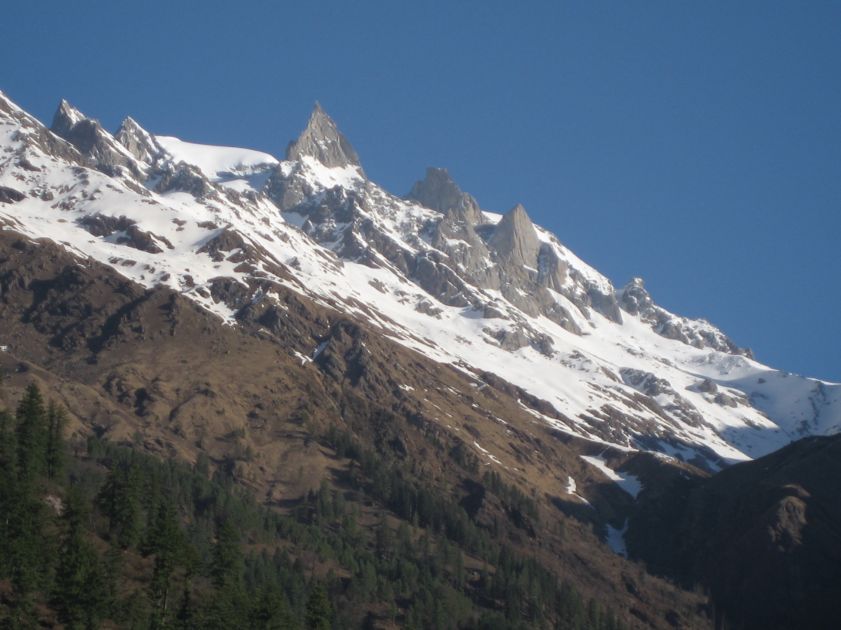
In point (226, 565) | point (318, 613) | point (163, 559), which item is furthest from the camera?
point (226, 565)

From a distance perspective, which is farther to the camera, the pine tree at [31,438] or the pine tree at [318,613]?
the pine tree at [31,438]

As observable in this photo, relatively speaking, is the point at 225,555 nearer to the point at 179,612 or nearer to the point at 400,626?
the point at 179,612

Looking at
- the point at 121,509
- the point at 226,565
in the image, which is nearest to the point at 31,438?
the point at 121,509

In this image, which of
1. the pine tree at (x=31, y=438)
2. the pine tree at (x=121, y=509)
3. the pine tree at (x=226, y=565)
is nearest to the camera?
the pine tree at (x=226, y=565)

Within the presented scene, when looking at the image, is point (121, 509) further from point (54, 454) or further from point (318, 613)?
point (318, 613)

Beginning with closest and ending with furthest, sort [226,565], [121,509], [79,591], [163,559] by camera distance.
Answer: [79,591], [163,559], [226,565], [121,509]

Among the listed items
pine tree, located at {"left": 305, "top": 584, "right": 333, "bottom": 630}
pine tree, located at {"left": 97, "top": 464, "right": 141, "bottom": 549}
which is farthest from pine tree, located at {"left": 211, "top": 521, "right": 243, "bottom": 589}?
pine tree, located at {"left": 305, "top": 584, "right": 333, "bottom": 630}

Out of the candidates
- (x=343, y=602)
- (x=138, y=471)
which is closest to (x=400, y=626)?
(x=343, y=602)

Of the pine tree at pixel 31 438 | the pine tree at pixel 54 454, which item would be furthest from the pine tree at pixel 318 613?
the pine tree at pixel 54 454

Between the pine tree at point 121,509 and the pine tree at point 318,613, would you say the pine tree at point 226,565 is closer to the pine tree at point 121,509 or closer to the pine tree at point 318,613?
the pine tree at point 121,509

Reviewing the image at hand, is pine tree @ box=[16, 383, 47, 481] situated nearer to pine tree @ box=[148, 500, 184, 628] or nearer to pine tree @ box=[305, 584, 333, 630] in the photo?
pine tree @ box=[148, 500, 184, 628]

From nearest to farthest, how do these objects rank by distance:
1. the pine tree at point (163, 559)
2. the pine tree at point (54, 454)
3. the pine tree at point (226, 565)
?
the pine tree at point (163, 559) → the pine tree at point (226, 565) → the pine tree at point (54, 454)

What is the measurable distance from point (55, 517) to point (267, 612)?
27417 millimetres

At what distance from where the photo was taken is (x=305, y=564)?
197125mm
